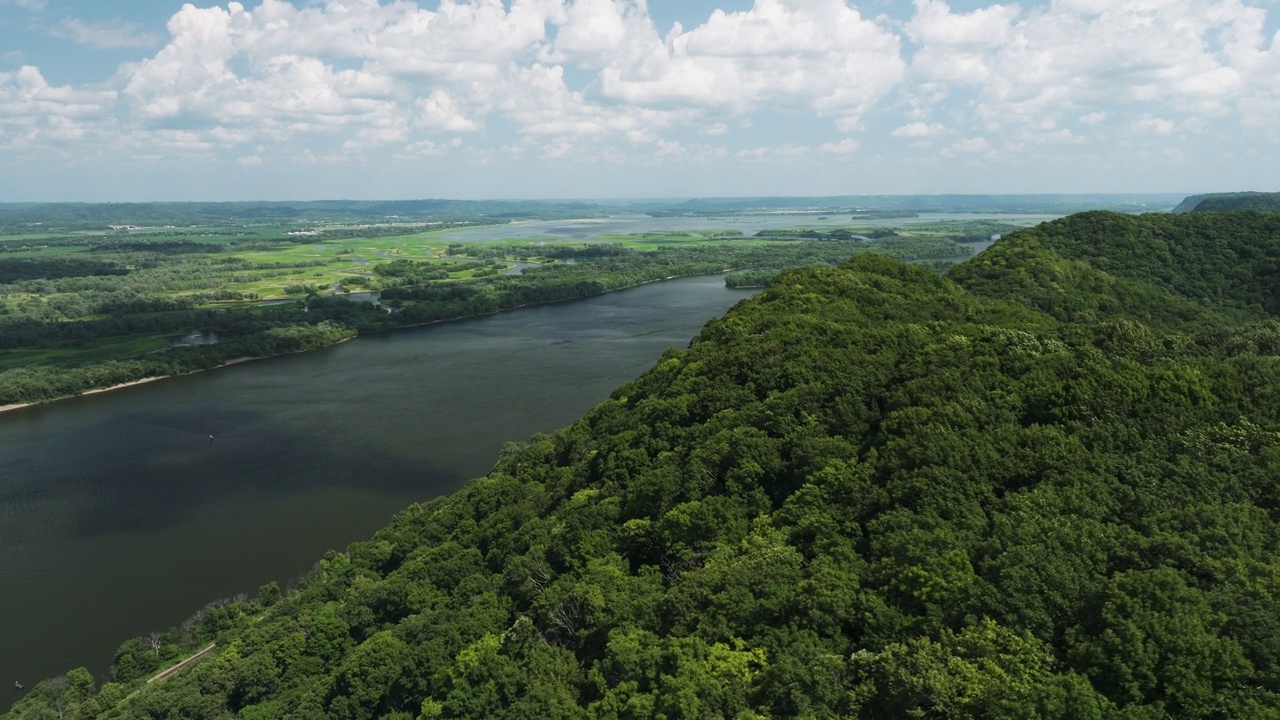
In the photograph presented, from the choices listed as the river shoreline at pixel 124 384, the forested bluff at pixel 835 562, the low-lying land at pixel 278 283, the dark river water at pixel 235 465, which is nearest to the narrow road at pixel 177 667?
the forested bluff at pixel 835 562

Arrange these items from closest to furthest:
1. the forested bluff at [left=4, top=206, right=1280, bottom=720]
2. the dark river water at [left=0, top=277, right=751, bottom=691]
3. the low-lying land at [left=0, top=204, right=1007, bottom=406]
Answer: the forested bluff at [left=4, top=206, right=1280, bottom=720] < the dark river water at [left=0, top=277, right=751, bottom=691] < the low-lying land at [left=0, top=204, right=1007, bottom=406]

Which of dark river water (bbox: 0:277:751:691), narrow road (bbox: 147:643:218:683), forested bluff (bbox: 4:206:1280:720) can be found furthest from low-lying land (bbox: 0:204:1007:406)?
forested bluff (bbox: 4:206:1280:720)

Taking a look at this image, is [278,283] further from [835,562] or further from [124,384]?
[835,562]

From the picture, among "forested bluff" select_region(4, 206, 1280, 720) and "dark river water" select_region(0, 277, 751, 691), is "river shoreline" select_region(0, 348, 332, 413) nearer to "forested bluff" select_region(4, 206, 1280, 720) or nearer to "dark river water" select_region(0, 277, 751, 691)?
"dark river water" select_region(0, 277, 751, 691)

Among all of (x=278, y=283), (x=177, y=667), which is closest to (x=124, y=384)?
(x=177, y=667)

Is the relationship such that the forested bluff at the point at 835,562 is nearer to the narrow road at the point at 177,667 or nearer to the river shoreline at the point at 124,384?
the narrow road at the point at 177,667

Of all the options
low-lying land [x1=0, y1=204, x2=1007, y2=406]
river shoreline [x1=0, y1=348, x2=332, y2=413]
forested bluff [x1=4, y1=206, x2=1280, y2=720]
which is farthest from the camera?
low-lying land [x1=0, y1=204, x2=1007, y2=406]
